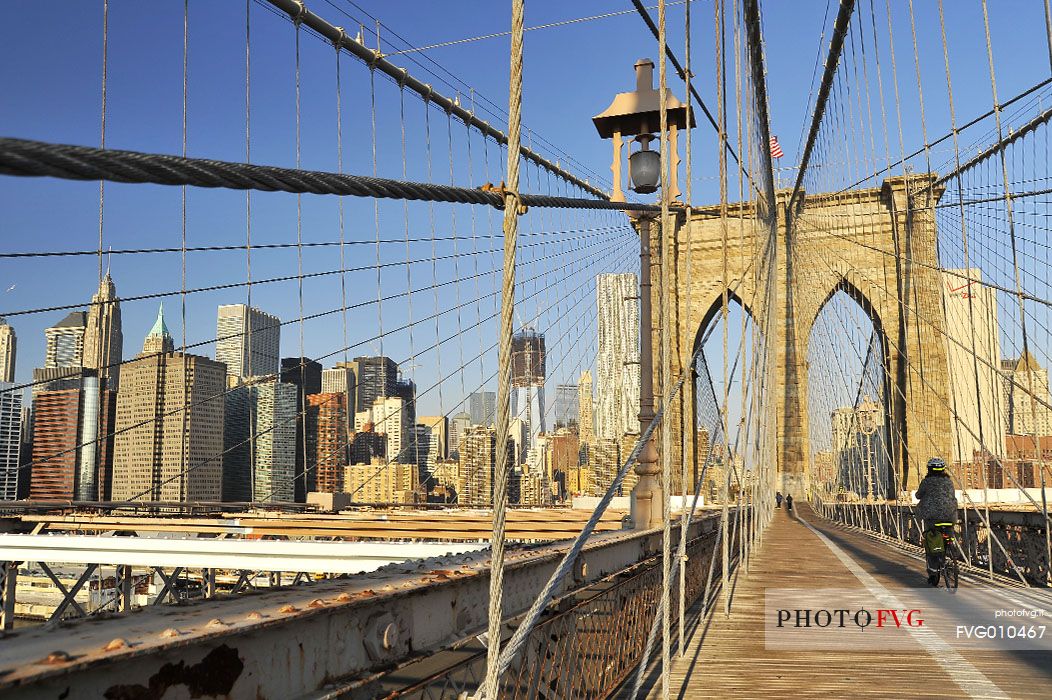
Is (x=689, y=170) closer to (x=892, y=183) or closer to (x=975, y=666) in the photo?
(x=975, y=666)

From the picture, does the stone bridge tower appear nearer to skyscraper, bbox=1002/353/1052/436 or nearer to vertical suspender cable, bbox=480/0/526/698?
skyscraper, bbox=1002/353/1052/436

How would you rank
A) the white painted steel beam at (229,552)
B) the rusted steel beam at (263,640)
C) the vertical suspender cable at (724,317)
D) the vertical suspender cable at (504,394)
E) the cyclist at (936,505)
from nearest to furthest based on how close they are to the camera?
the rusted steel beam at (263,640), the vertical suspender cable at (504,394), the vertical suspender cable at (724,317), the white painted steel beam at (229,552), the cyclist at (936,505)

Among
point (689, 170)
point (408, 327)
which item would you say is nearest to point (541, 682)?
point (689, 170)

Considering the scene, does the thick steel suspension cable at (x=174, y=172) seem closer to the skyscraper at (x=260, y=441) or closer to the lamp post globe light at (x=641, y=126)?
the lamp post globe light at (x=641, y=126)

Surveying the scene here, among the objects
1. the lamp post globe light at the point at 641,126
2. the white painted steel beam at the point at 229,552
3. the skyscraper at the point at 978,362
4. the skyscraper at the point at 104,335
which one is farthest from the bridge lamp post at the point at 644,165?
the skyscraper at the point at 104,335

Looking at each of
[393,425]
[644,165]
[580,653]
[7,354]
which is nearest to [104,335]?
[7,354]

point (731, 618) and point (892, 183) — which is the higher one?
point (892, 183)

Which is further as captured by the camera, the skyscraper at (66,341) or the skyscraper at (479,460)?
the skyscraper at (479,460)
